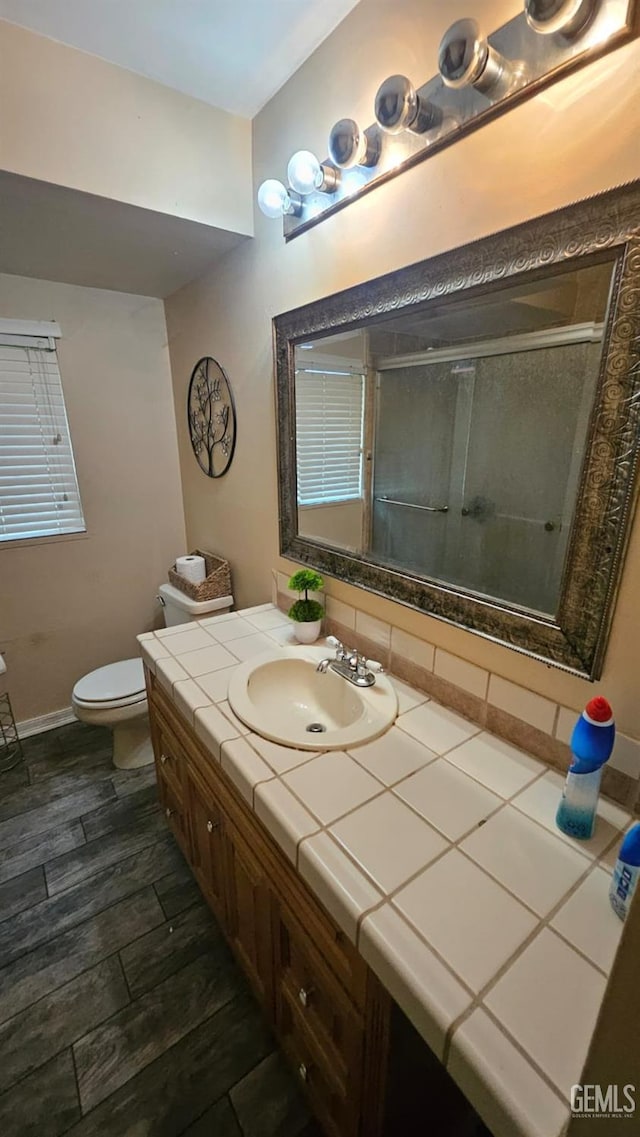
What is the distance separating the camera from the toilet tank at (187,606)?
198cm

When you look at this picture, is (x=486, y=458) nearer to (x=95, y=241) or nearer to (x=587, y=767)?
(x=587, y=767)

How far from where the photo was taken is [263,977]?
40.7 inches

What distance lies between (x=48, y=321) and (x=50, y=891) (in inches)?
87.8

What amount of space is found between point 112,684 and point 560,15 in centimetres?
223

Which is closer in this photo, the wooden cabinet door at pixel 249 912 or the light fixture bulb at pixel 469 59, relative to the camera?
the light fixture bulb at pixel 469 59

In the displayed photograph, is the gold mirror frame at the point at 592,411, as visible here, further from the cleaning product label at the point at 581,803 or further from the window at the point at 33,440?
the window at the point at 33,440

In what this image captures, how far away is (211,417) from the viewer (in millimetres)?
1979

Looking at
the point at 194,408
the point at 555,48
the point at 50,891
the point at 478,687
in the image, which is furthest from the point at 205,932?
the point at 555,48

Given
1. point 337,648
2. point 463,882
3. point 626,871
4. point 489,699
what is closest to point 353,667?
point 337,648

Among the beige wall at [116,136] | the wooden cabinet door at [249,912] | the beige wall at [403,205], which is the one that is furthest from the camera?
the beige wall at [116,136]

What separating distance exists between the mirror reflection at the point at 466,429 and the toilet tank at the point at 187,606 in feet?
2.58

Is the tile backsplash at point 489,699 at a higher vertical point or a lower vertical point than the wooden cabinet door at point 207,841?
higher

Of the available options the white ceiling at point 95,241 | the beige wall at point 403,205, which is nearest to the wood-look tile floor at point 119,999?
the beige wall at point 403,205

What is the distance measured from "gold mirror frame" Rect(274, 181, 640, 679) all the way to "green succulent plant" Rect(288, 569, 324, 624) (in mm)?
382
